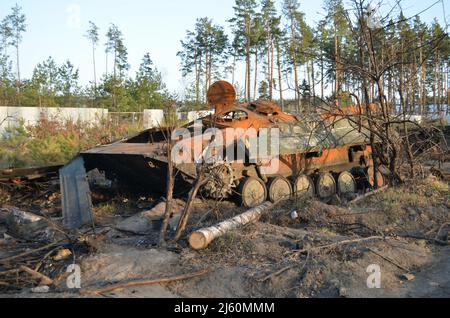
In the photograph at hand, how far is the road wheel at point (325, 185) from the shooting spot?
10.6 meters

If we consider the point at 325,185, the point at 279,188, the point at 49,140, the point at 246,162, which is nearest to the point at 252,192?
the point at 246,162

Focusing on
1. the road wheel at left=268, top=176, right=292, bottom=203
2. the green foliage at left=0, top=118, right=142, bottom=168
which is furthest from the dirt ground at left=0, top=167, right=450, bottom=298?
the green foliage at left=0, top=118, right=142, bottom=168

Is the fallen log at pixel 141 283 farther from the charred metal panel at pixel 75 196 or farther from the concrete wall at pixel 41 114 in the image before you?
the concrete wall at pixel 41 114

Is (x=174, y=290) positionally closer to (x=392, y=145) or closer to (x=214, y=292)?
(x=214, y=292)

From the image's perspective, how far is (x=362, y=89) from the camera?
31.0 feet

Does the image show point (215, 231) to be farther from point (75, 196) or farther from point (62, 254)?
point (75, 196)

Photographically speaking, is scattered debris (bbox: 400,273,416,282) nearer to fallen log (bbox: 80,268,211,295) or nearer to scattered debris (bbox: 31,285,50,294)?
fallen log (bbox: 80,268,211,295)

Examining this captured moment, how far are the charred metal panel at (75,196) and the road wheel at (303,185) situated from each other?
14.0 feet

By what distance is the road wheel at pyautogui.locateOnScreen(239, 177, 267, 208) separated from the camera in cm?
898

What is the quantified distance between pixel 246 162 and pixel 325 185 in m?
2.49

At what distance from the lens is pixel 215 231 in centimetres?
600
